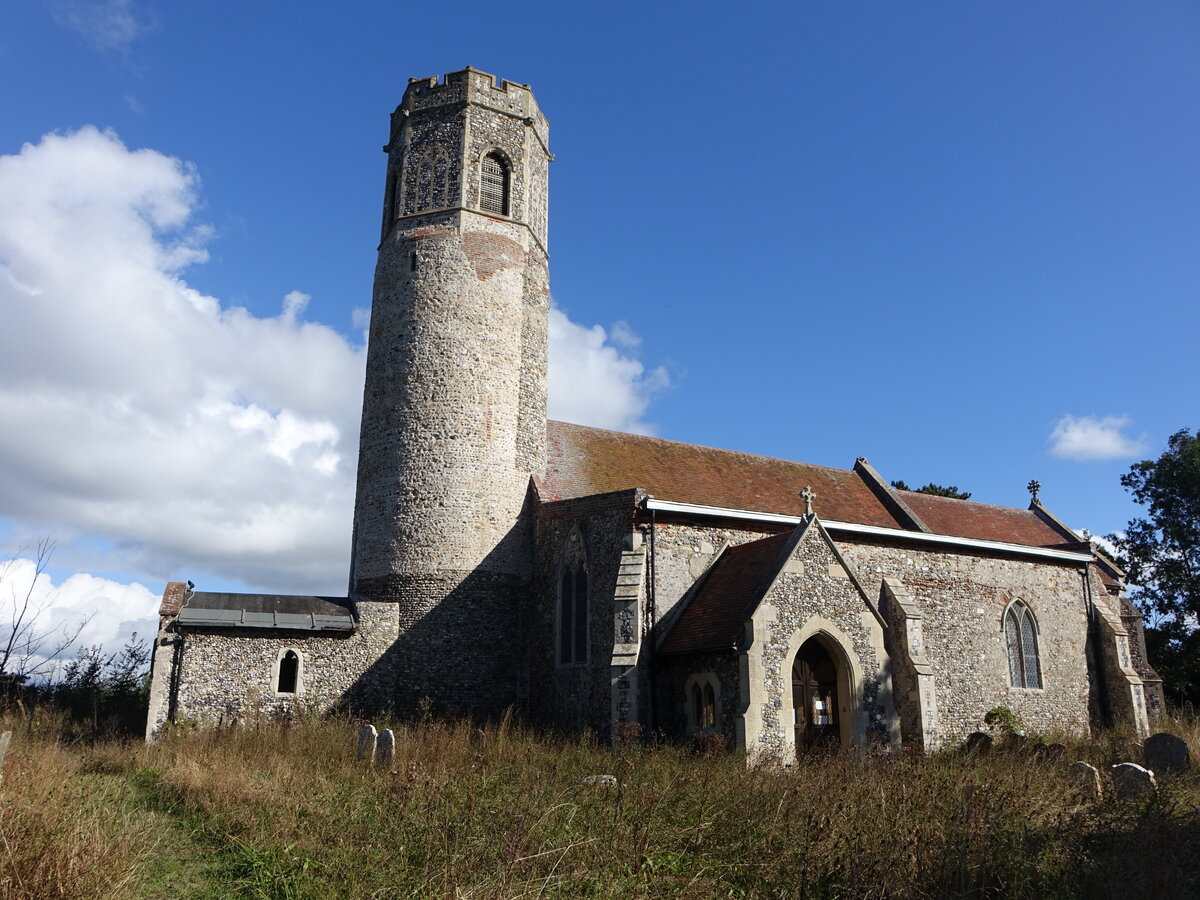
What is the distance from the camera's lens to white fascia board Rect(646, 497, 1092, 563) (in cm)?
1843

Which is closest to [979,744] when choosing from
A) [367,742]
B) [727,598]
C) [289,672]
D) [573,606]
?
[727,598]

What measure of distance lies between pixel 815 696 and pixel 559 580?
6.22 m

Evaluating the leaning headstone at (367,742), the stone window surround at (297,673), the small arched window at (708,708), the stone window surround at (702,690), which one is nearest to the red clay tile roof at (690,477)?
the stone window surround at (702,690)

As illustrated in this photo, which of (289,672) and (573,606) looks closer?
(289,672)

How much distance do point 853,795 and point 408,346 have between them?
1637cm

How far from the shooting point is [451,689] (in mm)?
20000

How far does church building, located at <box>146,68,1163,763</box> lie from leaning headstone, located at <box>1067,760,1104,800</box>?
4.83 m

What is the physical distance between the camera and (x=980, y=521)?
90.6ft

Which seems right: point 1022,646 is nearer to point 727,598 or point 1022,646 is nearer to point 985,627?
point 985,627

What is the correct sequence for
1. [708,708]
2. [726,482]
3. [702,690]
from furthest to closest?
[726,482]
[702,690]
[708,708]

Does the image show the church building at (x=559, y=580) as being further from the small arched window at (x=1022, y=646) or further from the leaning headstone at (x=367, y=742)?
the leaning headstone at (x=367, y=742)

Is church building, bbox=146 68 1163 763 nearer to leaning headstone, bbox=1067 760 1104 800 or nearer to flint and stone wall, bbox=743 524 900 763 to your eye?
flint and stone wall, bbox=743 524 900 763

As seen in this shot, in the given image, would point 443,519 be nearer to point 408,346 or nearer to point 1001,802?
point 408,346

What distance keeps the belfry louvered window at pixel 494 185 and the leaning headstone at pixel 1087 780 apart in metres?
18.3
